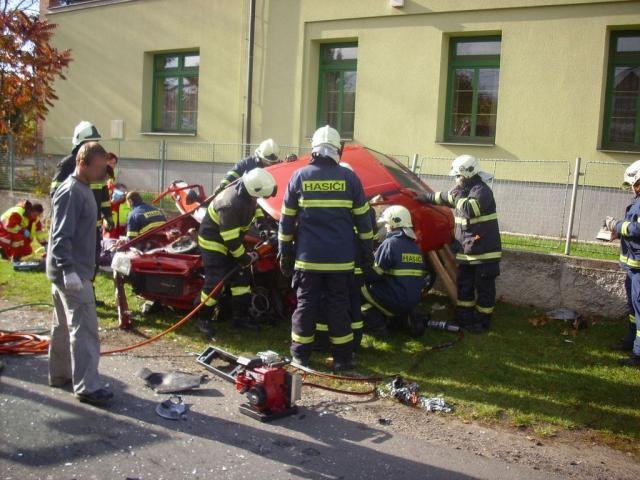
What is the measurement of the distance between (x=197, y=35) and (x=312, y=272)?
12.0 m

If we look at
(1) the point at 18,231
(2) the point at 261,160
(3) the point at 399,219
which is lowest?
(1) the point at 18,231

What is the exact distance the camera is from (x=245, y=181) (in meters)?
6.57

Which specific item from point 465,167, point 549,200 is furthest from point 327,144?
point 549,200

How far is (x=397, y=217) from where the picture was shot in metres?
6.96

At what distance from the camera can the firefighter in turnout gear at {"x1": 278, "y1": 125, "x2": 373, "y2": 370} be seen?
579cm

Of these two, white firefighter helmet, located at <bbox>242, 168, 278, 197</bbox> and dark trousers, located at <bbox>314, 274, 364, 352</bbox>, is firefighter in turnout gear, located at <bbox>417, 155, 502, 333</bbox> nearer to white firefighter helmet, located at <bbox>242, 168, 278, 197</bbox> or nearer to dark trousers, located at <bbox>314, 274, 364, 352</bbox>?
dark trousers, located at <bbox>314, 274, 364, 352</bbox>

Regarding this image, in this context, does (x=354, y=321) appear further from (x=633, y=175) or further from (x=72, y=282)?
(x=633, y=175)

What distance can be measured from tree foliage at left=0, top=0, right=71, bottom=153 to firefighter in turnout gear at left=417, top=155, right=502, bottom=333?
20.7 feet

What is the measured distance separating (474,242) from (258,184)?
2527mm

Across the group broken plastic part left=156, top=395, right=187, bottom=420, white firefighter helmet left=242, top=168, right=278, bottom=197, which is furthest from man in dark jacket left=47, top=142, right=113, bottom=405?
white firefighter helmet left=242, top=168, right=278, bottom=197

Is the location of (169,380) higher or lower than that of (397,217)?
lower

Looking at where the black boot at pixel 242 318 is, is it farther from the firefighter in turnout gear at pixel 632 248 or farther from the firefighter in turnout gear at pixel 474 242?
the firefighter in turnout gear at pixel 632 248

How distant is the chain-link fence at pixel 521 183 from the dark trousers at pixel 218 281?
3904mm

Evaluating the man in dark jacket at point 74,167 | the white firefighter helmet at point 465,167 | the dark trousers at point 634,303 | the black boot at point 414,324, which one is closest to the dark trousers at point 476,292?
the black boot at point 414,324
